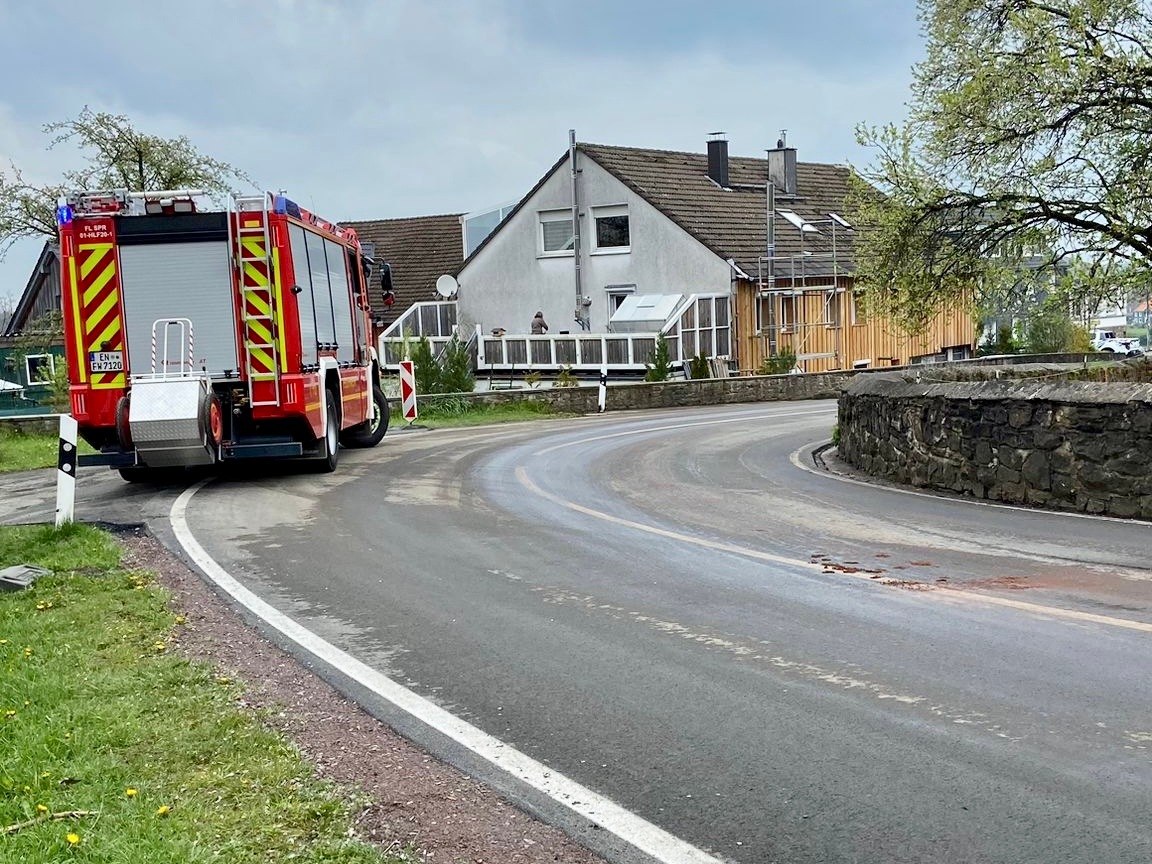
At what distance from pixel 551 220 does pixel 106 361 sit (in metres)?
29.6

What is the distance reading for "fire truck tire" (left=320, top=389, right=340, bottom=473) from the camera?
54.3ft

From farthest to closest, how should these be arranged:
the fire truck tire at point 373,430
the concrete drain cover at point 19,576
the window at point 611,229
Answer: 1. the window at point 611,229
2. the fire truck tire at point 373,430
3. the concrete drain cover at point 19,576

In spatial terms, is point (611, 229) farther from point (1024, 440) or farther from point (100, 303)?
point (1024, 440)

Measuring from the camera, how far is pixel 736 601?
8.01m

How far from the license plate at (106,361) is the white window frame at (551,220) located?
1128 inches

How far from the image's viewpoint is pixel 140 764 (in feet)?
17.1

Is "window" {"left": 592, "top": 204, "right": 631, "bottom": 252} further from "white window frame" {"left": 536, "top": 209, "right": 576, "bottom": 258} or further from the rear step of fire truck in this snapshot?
the rear step of fire truck

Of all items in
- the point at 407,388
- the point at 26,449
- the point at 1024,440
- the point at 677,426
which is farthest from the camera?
the point at 407,388

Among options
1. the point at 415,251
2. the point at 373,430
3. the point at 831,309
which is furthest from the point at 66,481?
the point at 415,251

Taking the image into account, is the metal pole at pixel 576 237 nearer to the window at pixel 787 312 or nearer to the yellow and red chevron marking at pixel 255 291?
the window at pixel 787 312

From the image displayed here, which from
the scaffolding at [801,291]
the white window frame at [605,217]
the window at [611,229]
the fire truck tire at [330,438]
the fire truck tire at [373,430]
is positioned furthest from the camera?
the window at [611,229]

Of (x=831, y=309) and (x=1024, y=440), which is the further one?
(x=831, y=309)

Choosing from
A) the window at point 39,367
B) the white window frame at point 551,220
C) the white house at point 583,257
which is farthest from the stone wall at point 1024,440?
the white window frame at point 551,220

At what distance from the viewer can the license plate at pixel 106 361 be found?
1466 centimetres
